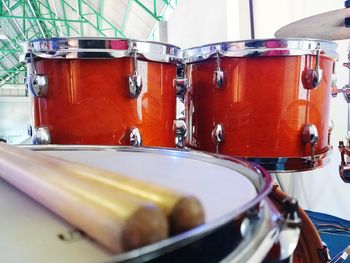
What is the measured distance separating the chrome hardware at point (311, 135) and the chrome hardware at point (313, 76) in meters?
0.14

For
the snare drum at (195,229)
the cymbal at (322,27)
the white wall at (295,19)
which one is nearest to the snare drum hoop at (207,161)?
the snare drum at (195,229)

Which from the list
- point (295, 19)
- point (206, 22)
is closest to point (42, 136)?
point (295, 19)

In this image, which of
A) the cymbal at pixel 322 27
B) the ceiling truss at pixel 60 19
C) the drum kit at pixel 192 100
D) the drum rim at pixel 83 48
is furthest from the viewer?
the ceiling truss at pixel 60 19

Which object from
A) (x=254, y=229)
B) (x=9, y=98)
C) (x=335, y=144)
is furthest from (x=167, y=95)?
(x=9, y=98)

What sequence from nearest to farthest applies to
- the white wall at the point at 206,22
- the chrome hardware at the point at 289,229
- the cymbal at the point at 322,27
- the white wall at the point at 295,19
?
the chrome hardware at the point at 289,229
the cymbal at the point at 322,27
the white wall at the point at 295,19
the white wall at the point at 206,22

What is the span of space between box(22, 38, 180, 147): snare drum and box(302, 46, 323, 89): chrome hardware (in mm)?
513

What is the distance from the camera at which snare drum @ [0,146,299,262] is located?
0.91ft

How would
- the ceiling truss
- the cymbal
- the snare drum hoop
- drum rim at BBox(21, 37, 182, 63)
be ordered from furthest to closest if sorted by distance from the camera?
the ceiling truss → the cymbal → drum rim at BBox(21, 37, 182, 63) → the snare drum hoop

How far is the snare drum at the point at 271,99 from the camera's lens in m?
1.11

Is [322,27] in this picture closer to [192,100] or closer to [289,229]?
[192,100]

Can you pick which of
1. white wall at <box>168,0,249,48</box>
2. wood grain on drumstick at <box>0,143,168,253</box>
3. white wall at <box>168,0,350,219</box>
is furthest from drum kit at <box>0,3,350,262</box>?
white wall at <box>168,0,249,48</box>

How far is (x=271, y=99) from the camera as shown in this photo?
1.12 meters

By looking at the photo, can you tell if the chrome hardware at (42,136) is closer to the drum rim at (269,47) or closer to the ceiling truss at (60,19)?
the drum rim at (269,47)

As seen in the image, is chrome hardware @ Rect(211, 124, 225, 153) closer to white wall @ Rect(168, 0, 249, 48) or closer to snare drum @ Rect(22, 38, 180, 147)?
snare drum @ Rect(22, 38, 180, 147)
